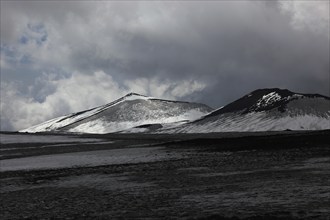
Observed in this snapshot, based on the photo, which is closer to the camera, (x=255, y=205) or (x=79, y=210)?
(x=255, y=205)

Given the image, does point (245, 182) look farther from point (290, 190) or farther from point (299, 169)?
point (299, 169)

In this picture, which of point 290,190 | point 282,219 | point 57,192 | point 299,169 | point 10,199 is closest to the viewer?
point 282,219

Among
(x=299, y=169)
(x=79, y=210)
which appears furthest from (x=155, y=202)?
(x=299, y=169)

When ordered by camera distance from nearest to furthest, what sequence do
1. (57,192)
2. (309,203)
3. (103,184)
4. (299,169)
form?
(309,203) → (57,192) → (103,184) → (299,169)

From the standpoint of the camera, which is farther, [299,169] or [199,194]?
[299,169]

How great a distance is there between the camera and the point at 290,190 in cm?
2481

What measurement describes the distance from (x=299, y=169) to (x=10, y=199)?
21444 mm

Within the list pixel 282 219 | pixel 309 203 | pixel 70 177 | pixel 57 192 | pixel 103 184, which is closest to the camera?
pixel 282 219

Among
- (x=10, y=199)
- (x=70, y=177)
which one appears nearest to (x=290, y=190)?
(x=10, y=199)

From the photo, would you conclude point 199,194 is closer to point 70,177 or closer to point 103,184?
point 103,184

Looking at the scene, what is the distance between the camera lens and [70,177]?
40750 millimetres

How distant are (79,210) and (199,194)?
6897 millimetres

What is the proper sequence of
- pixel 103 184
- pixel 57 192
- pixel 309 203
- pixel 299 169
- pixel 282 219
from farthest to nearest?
pixel 299 169 → pixel 103 184 → pixel 57 192 → pixel 309 203 → pixel 282 219

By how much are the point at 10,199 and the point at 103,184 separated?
7.26 metres
